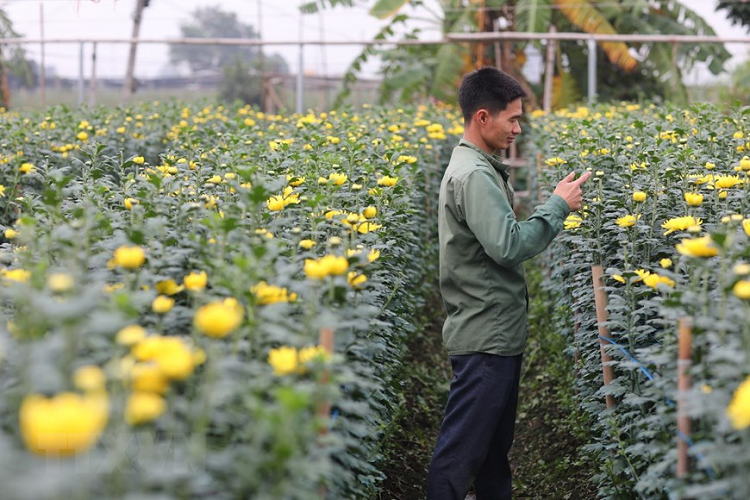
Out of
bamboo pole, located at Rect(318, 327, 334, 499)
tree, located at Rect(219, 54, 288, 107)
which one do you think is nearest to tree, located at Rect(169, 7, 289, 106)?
tree, located at Rect(219, 54, 288, 107)

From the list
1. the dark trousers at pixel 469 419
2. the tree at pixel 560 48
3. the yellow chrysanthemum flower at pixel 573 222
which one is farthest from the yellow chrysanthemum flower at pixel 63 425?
the tree at pixel 560 48

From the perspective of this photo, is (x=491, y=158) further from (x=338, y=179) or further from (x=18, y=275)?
(x=18, y=275)

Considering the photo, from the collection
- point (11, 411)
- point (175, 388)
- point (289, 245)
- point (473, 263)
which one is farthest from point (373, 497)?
point (11, 411)

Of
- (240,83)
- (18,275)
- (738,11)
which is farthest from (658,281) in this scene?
(240,83)

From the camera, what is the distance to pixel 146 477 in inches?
58.0

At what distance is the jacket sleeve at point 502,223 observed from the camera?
10.5ft

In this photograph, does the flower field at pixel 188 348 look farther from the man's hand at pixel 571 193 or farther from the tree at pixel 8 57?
the tree at pixel 8 57

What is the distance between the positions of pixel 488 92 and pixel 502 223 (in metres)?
0.62

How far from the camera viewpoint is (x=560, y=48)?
50.4 ft

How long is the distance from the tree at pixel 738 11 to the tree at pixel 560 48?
2.79m

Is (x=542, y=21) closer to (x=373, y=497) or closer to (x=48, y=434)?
(x=373, y=497)

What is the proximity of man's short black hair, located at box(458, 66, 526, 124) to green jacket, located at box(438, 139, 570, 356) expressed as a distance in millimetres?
167

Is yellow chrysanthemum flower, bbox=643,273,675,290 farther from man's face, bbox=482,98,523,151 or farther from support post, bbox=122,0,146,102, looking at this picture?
support post, bbox=122,0,146,102

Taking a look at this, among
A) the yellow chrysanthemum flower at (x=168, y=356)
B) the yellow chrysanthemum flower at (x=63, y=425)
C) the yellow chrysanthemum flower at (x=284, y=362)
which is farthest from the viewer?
the yellow chrysanthemum flower at (x=284, y=362)
